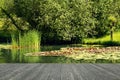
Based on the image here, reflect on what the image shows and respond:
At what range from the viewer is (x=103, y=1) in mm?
37875

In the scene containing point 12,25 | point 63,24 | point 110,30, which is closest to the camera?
point 63,24

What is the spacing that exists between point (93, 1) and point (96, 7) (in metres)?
1.27

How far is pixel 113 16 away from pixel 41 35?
8359 mm

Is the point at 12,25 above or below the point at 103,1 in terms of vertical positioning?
below

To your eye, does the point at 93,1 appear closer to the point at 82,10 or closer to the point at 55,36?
the point at 82,10

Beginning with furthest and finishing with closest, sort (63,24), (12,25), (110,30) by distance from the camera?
(12,25), (110,30), (63,24)

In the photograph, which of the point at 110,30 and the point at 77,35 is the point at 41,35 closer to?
the point at 77,35

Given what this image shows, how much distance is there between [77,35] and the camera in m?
36.1

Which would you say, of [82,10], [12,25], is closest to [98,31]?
[82,10]

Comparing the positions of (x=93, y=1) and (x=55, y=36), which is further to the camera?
(x=93, y=1)

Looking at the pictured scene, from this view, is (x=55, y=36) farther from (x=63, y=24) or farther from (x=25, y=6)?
(x=25, y=6)

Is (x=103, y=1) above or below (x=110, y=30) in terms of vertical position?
above

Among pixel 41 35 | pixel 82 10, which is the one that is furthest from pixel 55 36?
pixel 82 10

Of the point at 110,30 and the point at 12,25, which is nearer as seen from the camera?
the point at 110,30
